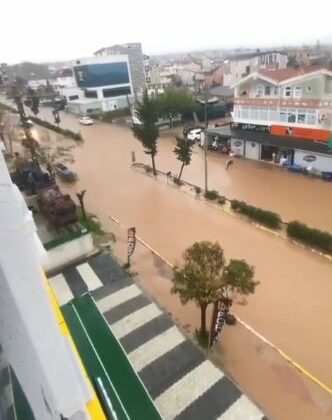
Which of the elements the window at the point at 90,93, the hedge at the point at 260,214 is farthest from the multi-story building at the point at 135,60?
the hedge at the point at 260,214

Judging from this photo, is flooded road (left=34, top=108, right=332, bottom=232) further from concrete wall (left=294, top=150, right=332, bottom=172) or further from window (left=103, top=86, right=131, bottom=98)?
window (left=103, top=86, right=131, bottom=98)

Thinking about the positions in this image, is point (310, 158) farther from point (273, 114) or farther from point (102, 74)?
point (102, 74)

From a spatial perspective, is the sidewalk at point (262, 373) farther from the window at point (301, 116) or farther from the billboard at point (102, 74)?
the billboard at point (102, 74)

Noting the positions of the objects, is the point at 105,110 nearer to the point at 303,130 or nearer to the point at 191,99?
the point at 191,99

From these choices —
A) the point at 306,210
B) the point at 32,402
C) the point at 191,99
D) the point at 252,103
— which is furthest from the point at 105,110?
the point at 32,402

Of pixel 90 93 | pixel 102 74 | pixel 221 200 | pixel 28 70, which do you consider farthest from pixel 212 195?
pixel 28 70

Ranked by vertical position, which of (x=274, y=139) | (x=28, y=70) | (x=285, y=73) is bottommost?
(x=274, y=139)
